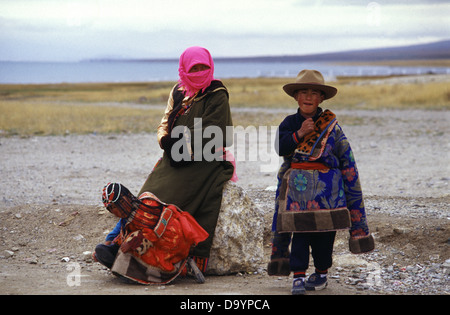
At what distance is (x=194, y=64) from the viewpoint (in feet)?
15.9

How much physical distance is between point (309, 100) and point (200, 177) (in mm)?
1179

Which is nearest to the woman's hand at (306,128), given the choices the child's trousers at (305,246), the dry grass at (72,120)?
the child's trousers at (305,246)

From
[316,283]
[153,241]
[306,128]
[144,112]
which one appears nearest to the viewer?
[306,128]

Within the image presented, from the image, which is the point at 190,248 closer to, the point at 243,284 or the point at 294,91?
the point at 243,284

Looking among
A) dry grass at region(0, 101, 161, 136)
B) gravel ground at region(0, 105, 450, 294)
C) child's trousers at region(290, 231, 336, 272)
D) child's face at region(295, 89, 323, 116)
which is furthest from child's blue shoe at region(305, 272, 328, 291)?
dry grass at region(0, 101, 161, 136)

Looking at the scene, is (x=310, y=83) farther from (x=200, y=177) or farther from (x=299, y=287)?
(x=299, y=287)

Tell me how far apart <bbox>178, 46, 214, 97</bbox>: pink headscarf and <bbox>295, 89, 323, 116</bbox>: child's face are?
102 cm

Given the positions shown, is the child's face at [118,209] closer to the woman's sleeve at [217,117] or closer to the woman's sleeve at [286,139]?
the woman's sleeve at [217,117]

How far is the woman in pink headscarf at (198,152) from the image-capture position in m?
4.78

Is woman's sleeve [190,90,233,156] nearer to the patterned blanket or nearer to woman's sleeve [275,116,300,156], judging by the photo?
the patterned blanket

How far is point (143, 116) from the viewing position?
21.3 meters

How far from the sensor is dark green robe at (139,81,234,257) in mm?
4754

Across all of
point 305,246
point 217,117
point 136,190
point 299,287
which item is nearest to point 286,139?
point 305,246

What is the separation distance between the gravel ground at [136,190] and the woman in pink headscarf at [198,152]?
23.5 inches
